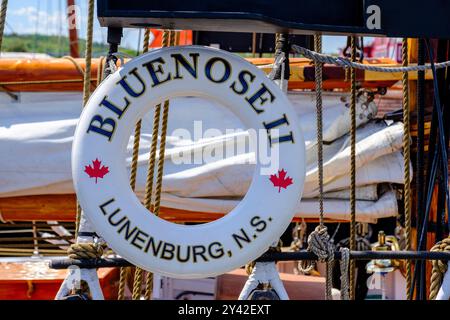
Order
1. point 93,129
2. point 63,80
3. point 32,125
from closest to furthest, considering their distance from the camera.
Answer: point 93,129, point 32,125, point 63,80

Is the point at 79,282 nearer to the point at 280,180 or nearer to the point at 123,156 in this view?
the point at 123,156

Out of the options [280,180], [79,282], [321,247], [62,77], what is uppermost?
[62,77]

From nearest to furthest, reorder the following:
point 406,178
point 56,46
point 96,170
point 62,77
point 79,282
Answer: point 96,170 < point 79,282 < point 406,178 < point 62,77 < point 56,46

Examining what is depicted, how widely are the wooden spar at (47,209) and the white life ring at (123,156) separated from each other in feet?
5.18

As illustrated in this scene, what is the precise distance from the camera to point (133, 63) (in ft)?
6.86

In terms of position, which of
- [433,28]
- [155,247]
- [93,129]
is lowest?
[155,247]

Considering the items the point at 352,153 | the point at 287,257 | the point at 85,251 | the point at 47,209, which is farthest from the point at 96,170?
the point at 47,209

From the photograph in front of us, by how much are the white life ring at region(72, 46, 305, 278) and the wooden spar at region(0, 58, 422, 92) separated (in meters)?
→ 1.90

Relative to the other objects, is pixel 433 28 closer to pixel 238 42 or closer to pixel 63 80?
pixel 63 80

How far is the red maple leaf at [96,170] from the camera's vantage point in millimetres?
2092

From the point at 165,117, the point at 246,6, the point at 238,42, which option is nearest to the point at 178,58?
the point at 246,6

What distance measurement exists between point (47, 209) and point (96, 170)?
170 cm

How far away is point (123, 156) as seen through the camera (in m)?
2.13

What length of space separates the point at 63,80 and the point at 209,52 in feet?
7.00
